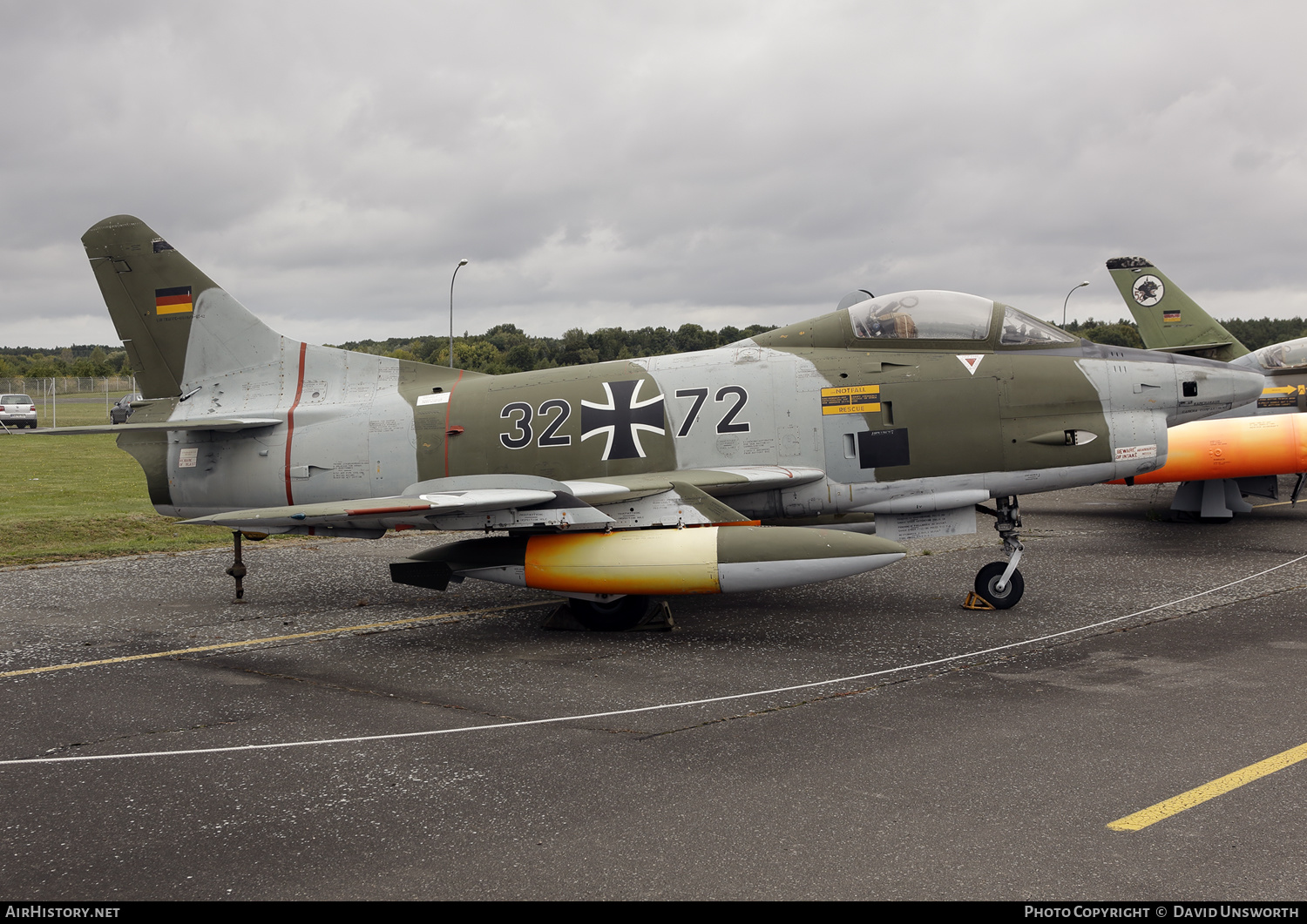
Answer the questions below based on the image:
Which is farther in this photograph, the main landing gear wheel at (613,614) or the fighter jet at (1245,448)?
the fighter jet at (1245,448)

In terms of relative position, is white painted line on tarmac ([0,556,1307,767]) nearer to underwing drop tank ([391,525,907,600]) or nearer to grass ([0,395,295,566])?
underwing drop tank ([391,525,907,600])

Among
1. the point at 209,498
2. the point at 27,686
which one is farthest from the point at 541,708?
the point at 209,498

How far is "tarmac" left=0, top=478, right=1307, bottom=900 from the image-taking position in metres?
3.86

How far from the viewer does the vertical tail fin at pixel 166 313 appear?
1045 cm

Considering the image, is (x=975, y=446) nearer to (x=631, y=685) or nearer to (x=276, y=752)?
(x=631, y=685)

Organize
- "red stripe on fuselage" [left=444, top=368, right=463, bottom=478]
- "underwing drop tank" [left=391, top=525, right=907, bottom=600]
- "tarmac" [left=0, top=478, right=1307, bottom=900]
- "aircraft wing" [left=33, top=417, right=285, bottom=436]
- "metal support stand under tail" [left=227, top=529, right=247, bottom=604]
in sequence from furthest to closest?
"metal support stand under tail" [left=227, top=529, right=247, bottom=604] < "aircraft wing" [left=33, top=417, right=285, bottom=436] < "red stripe on fuselage" [left=444, top=368, right=463, bottom=478] < "underwing drop tank" [left=391, top=525, right=907, bottom=600] < "tarmac" [left=0, top=478, right=1307, bottom=900]

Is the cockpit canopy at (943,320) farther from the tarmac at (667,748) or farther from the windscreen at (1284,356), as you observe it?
the windscreen at (1284,356)

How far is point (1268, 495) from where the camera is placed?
1473 cm

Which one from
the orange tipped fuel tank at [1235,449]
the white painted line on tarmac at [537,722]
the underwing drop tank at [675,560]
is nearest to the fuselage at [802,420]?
the underwing drop tank at [675,560]

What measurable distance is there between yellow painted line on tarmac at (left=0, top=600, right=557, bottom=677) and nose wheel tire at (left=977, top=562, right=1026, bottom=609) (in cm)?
450

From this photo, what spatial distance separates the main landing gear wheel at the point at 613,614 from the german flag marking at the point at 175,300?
576cm

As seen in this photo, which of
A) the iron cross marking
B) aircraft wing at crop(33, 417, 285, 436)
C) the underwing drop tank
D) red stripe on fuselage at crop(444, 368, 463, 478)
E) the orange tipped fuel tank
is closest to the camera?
the underwing drop tank

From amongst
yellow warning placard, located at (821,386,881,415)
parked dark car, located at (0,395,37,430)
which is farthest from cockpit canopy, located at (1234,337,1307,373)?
parked dark car, located at (0,395,37,430)

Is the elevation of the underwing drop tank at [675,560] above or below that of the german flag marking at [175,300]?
below
